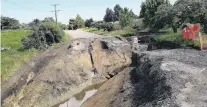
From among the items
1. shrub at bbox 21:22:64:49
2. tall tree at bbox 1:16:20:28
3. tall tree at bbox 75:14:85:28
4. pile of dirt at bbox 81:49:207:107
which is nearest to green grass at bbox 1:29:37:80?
shrub at bbox 21:22:64:49

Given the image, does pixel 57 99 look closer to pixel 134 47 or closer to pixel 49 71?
pixel 49 71

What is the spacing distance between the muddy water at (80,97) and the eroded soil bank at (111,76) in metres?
0.39

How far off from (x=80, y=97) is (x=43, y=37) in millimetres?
20137

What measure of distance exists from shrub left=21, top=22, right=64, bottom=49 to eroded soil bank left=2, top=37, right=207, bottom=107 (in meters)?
8.92

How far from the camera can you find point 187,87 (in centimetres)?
1591

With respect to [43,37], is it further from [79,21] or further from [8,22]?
[79,21]

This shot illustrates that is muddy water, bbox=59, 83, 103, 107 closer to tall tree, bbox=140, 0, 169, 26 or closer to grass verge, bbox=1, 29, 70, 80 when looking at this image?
grass verge, bbox=1, 29, 70, 80

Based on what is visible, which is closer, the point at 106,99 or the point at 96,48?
the point at 106,99

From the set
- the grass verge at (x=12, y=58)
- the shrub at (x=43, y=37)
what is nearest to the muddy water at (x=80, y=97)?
the grass verge at (x=12, y=58)

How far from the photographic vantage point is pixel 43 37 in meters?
43.5

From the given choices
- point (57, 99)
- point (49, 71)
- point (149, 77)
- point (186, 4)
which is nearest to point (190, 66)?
point (149, 77)

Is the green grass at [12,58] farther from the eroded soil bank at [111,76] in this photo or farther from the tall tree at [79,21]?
the tall tree at [79,21]

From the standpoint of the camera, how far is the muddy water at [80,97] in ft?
77.5

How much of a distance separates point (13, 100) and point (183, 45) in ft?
51.5
